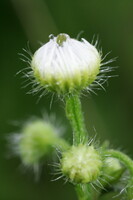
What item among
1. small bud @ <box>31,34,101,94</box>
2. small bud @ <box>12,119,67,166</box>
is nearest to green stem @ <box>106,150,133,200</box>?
small bud @ <box>31,34,101,94</box>

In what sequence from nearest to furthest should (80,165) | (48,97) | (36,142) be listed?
(80,165), (36,142), (48,97)

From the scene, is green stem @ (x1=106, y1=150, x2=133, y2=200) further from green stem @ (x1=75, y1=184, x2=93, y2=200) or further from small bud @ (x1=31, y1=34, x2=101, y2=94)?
small bud @ (x1=31, y1=34, x2=101, y2=94)

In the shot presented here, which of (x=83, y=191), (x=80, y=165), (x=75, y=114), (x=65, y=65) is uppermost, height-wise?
(x=65, y=65)

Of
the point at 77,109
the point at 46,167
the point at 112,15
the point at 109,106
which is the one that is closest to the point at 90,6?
the point at 112,15

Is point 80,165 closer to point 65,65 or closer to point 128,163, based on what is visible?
point 128,163

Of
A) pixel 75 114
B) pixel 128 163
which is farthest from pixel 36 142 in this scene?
pixel 128 163

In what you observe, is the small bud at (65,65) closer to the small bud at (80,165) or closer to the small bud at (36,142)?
the small bud at (80,165)

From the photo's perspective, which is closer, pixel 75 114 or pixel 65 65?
pixel 65 65
